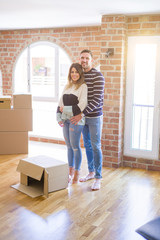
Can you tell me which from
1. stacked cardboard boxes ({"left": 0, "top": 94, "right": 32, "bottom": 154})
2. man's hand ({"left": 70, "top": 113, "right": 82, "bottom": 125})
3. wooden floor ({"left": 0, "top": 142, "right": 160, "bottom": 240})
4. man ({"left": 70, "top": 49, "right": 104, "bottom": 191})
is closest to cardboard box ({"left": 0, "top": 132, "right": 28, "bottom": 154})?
stacked cardboard boxes ({"left": 0, "top": 94, "right": 32, "bottom": 154})

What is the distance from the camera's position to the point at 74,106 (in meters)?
3.45

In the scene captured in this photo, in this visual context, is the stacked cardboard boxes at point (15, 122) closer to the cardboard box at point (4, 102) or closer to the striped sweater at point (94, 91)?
the cardboard box at point (4, 102)

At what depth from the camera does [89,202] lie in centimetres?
318

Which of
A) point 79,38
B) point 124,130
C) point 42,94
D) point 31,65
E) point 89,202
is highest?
point 79,38

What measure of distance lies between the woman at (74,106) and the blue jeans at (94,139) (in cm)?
12

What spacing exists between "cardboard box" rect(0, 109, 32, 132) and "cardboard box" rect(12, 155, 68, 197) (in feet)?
4.71

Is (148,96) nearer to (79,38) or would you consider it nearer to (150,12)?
(150,12)

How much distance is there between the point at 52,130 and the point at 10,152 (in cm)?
123

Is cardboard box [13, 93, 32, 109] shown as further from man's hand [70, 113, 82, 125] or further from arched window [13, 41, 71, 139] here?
man's hand [70, 113, 82, 125]

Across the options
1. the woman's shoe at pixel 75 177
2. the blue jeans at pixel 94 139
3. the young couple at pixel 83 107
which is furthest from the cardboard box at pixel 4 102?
the woman's shoe at pixel 75 177

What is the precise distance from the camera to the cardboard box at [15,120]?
486 centimetres

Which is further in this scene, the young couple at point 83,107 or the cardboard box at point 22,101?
the cardboard box at point 22,101

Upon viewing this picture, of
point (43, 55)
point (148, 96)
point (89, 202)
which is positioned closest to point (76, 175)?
point (89, 202)

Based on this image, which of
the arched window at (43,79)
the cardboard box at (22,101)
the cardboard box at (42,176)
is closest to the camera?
the cardboard box at (42,176)
